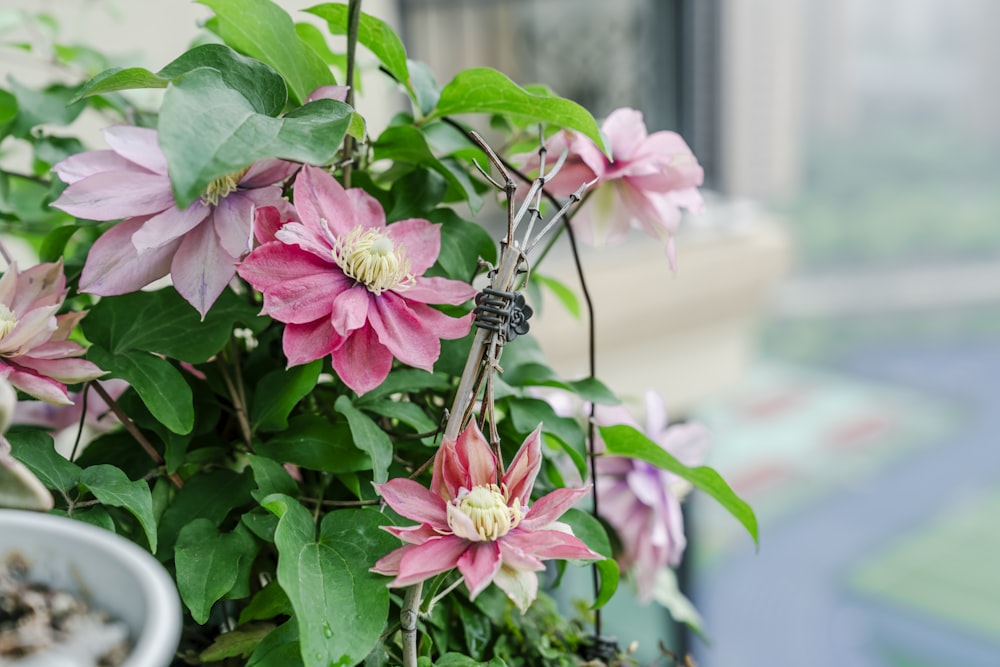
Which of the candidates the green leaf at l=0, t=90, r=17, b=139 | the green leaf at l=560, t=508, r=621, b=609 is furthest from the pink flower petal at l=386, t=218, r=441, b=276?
the green leaf at l=0, t=90, r=17, b=139

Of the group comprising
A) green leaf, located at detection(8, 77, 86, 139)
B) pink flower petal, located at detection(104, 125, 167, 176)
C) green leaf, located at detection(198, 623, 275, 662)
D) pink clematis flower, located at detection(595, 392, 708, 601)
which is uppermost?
pink flower petal, located at detection(104, 125, 167, 176)

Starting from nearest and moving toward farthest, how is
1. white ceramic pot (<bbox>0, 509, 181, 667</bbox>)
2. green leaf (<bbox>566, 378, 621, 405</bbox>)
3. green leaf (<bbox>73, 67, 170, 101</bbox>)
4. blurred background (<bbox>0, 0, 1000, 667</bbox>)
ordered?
1. white ceramic pot (<bbox>0, 509, 181, 667</bbox>)
2. green leaf (<bbox>73, 67, 170, 101</bbox>)
3. green leaf (<bbox>566, 378, 621, 405</bbox>)
4. blurred background (<bbox>0, 0, 1000, 667</bbox>)

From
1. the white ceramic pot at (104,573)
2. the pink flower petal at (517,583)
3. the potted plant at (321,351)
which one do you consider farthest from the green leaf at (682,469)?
the white ceramic pot at (104,573)

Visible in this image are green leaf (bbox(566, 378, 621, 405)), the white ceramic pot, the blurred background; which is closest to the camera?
the white ceramic pot

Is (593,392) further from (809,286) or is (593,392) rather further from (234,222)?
(809,286)

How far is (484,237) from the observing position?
339 mm

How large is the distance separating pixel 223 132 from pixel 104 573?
0.11 metres

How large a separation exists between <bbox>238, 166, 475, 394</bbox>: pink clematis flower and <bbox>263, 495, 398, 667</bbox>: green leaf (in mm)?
42

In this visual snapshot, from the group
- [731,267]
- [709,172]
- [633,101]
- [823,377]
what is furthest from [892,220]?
[731,267]

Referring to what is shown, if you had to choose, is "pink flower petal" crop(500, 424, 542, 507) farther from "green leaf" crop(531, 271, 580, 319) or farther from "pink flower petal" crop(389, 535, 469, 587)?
"green leaf" crop(531, 271, 580, 319)

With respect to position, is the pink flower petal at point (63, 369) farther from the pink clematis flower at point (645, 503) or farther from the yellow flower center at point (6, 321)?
the pink clematis flower at point (645, 503)

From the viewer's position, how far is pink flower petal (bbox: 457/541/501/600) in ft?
0.76

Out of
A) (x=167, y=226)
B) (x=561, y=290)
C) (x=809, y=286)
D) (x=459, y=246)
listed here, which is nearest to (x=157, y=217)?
(x=167, y=226)

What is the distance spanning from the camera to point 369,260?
268mm
